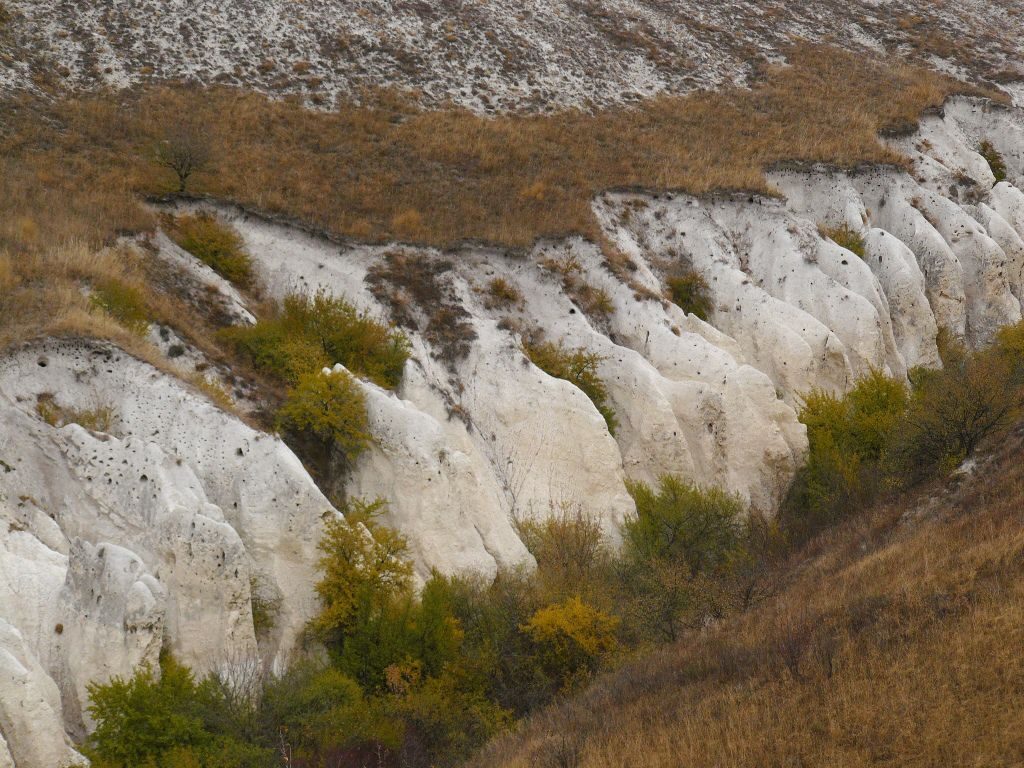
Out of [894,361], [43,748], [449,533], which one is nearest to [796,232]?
[894,361]

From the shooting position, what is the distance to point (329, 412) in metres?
20.2

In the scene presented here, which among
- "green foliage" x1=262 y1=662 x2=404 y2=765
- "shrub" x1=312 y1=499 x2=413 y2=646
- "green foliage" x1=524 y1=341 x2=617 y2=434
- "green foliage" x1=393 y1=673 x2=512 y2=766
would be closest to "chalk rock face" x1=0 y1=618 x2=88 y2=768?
"green foliage" x1=262 y1=662 x2=404 y2=765

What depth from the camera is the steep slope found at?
34.3 meters

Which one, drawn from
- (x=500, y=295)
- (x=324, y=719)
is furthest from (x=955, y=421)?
(x=324, y=719)

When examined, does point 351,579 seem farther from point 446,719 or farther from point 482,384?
point 482,384

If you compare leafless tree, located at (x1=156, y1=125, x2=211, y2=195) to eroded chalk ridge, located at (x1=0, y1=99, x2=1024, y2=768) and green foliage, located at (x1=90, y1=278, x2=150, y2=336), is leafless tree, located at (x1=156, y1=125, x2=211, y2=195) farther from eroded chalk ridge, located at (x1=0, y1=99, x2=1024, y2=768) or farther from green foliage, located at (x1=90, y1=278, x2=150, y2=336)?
green foliage, located at (x1=90, y1=278, x2=150, y2=336)

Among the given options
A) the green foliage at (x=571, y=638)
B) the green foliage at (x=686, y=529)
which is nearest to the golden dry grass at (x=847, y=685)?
the green foliage at (x=571, y=638)

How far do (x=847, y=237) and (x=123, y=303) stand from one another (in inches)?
1009

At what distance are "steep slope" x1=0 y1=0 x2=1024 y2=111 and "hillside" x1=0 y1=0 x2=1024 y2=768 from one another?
244 mm

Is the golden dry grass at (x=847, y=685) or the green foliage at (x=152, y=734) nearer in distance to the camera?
the golden dry grass at (x=847, y=685)

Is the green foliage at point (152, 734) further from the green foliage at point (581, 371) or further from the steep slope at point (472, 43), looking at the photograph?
the steep slope at point (472, 43)

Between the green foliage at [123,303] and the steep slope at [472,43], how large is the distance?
1480 centimetres

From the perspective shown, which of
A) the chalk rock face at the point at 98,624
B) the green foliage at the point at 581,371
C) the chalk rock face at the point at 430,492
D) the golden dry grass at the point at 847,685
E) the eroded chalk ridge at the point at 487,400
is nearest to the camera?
the golden dry grass at the point at 847,685

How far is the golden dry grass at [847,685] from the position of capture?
10.6 metres
